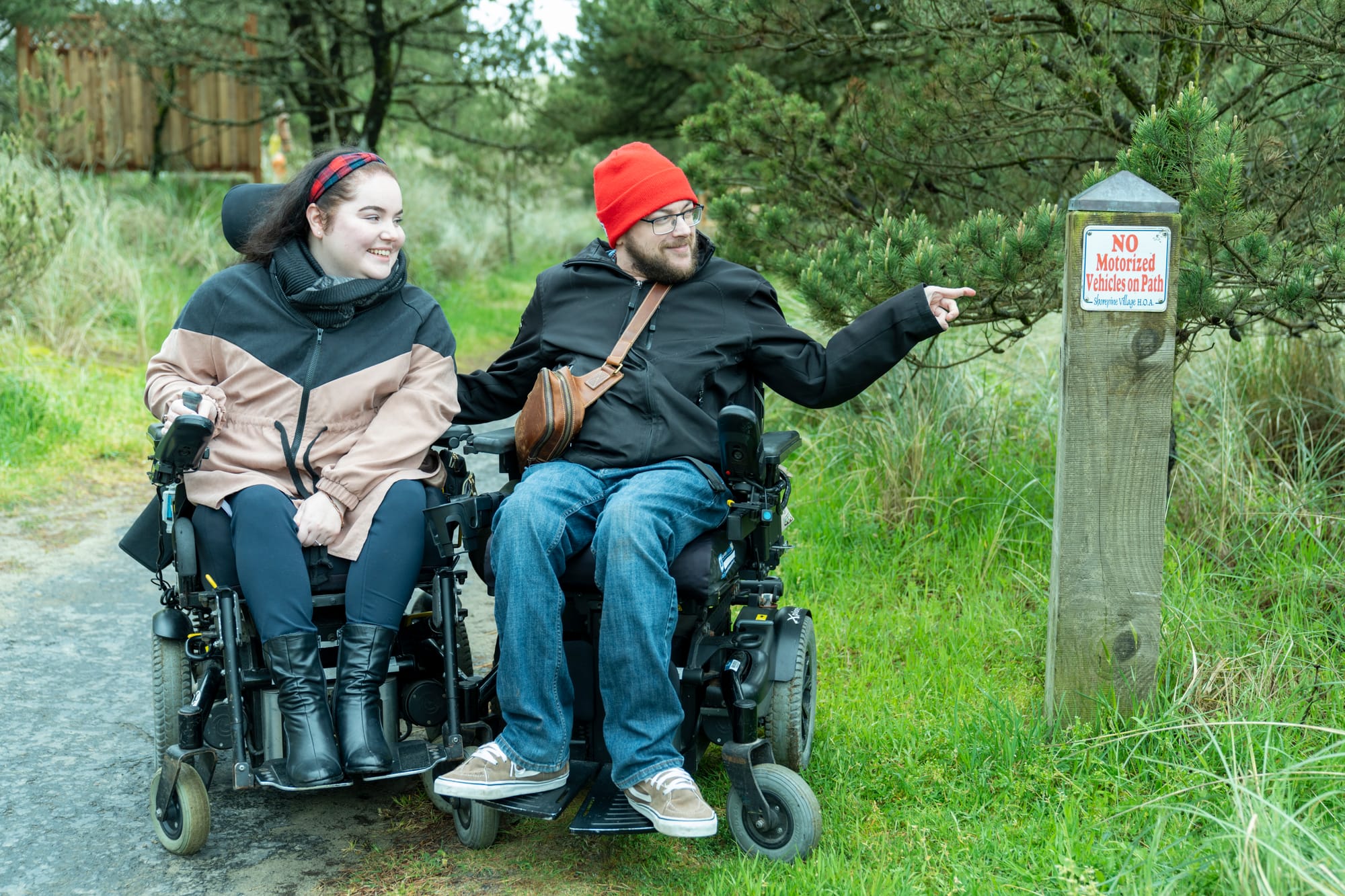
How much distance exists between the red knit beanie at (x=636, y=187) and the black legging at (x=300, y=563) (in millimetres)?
928

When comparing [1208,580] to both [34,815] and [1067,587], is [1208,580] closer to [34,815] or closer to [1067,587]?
[1067,587]

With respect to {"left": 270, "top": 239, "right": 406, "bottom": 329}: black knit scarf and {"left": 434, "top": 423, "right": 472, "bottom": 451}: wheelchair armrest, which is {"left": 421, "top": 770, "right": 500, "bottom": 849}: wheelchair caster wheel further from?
{"left": 270, "top": 239, "right": 406, "bottom": 329}: black knit scarf

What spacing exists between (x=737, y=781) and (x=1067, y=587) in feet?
3.24

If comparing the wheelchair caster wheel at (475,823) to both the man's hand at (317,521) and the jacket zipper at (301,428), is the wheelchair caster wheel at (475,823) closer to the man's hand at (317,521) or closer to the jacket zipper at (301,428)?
the man's hand at (317,521)

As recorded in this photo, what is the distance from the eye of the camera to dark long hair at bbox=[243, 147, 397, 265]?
3.38 m

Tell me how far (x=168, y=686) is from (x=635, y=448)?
1.35 meters

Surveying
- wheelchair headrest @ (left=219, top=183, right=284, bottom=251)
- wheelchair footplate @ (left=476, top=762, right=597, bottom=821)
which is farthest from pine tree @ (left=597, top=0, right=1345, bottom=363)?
wheelchair footplate @ (left=476, top=762, right=597, bottom=821)

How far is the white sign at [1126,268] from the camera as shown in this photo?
3.01 m

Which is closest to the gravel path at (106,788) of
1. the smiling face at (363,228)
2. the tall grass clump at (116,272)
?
the smiling face at (363,228)

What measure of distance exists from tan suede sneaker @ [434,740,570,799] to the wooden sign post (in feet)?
4.44

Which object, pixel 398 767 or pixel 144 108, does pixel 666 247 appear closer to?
pixel 398 767

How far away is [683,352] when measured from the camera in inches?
132

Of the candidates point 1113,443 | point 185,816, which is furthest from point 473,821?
point 1113,443

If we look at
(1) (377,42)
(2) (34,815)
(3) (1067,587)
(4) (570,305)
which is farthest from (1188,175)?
(1) (377,42)
